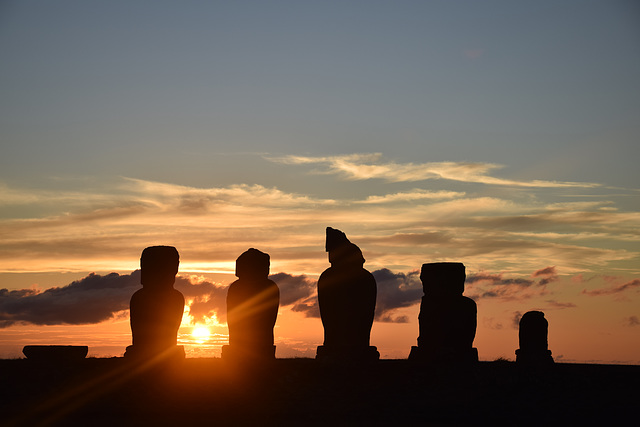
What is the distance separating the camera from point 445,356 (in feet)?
97.1

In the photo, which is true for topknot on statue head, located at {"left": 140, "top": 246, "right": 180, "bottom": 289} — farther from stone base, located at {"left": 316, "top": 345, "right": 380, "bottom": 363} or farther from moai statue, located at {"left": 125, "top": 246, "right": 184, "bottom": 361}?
stone base, located at {"left": 316, "top": 345, "right": 380, "bottom": 363}

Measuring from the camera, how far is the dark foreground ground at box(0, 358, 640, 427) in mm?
24453

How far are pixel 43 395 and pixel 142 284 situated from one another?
18.0 ft

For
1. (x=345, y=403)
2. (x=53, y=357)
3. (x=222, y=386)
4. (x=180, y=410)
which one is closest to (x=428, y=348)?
(x=345, y=403)

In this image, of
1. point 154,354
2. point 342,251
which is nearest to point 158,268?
point 154,354

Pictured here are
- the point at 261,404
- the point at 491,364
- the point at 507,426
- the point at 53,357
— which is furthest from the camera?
the point at 491,364

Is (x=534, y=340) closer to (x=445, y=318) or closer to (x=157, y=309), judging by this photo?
(x=445, y=318)

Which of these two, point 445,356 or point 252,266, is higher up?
point 252,266

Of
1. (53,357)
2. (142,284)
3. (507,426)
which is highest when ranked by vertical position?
(142,284)

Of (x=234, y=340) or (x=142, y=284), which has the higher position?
(x=142, y=284)

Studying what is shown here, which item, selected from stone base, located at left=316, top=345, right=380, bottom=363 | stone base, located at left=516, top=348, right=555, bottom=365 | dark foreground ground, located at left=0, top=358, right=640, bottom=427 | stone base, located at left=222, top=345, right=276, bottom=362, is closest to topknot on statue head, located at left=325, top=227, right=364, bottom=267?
stone base, located at left=316, top=345, right=380, bottom=363

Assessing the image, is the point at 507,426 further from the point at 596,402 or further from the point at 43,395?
the point at 43,395

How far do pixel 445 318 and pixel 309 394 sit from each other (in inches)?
232

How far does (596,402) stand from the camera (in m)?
26.2
